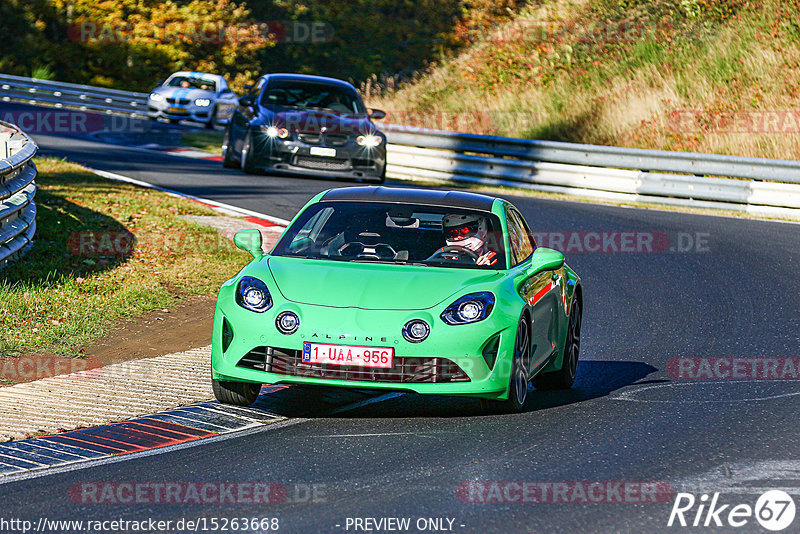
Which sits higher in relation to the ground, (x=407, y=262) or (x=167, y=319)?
Result: (x=407, y=262)

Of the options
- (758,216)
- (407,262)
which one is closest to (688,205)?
(758,216)

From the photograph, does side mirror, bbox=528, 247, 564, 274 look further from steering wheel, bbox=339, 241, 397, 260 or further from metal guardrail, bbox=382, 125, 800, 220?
metal guardrail, bbox=382, 125, 800, 220

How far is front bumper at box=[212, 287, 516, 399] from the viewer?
7.39 metres

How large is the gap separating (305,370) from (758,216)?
14092 millimetres

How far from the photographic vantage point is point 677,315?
39.2 feet

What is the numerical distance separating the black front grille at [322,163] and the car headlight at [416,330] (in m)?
14.2

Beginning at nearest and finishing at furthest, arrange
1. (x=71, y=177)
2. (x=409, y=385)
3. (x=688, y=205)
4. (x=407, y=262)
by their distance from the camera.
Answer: (x=409, y=385), (x=407, y=262), (x=71, y=177), (x=688, y=205)

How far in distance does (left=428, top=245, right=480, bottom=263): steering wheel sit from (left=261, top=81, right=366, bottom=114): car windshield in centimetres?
1385

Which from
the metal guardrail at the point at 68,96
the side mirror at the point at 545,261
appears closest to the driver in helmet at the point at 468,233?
the side mirror at the point at 545,261

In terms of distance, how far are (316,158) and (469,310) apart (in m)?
14.1

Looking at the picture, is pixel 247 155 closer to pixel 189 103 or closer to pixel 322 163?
pixel 322 163

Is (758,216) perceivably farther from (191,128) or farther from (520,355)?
(191,128)

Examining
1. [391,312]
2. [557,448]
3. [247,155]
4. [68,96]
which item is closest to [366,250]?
[391,312]

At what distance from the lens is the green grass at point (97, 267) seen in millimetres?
10281
